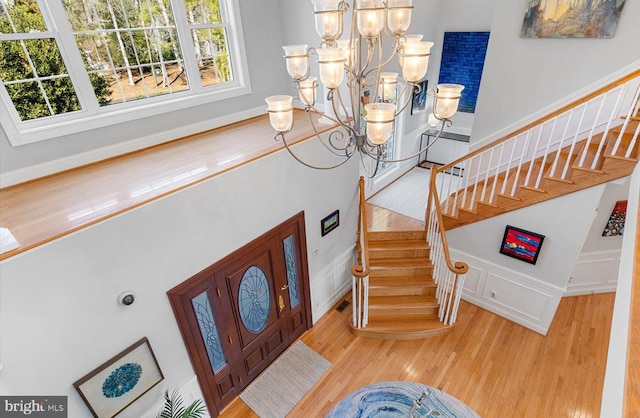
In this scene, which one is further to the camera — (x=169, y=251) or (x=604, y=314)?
(x=604, y=314)

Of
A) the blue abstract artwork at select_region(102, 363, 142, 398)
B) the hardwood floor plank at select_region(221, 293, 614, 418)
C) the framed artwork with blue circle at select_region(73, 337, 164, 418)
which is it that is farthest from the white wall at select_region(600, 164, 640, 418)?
the blue abstract artwork at select_region(102, 363, 142, 398)

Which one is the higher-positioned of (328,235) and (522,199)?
(522,199)

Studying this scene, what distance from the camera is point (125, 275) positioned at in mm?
2650

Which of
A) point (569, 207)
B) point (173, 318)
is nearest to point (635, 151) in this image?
point (569, 207)

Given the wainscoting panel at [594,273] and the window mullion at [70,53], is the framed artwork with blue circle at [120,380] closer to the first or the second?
the window mullion at [70,53]

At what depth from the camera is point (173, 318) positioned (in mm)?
3109

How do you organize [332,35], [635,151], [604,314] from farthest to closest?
[604,314] → [635,151] → [332,35]

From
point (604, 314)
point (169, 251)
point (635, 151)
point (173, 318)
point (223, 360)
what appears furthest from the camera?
point (604, 314)

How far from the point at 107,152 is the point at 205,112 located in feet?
4.21

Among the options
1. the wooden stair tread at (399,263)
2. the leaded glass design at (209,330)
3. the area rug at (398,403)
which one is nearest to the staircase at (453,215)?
the wooden stair tread at (399,263)

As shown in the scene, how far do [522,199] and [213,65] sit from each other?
4392mm

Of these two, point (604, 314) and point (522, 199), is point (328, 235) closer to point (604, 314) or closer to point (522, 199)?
point (522, 199)

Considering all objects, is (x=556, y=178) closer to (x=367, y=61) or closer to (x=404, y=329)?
(x=404, y=329)

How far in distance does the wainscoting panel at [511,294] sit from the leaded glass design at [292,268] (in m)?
2.64
